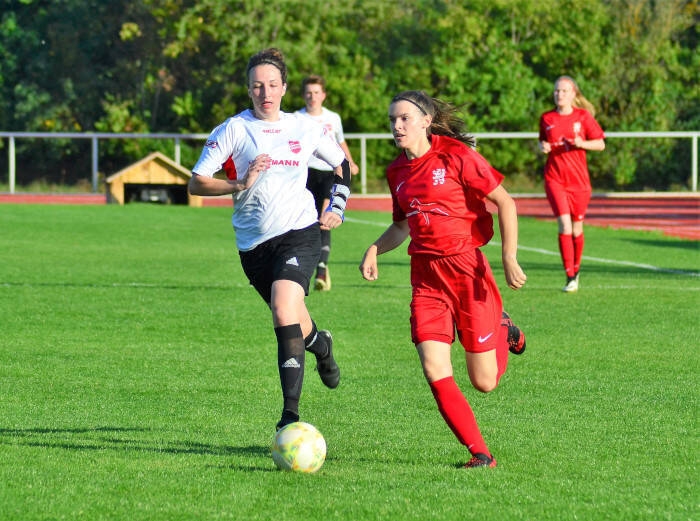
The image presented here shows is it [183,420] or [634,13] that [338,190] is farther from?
[634,13]

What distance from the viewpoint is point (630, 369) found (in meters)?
9.17

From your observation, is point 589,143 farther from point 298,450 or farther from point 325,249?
point 298,450

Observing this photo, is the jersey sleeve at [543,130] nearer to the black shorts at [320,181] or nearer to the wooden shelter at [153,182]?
the black shorts at [320,181]

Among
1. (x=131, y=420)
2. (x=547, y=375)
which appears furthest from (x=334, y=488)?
(x=547, y=375)

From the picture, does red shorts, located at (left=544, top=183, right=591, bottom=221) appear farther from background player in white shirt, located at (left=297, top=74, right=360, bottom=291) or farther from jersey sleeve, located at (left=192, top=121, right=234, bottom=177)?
jersey sleeve, located at (left=192, top=121, right=234, bottom=177)

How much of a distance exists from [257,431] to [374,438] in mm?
670

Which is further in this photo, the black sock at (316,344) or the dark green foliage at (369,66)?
the dark green foliage at (369,66)

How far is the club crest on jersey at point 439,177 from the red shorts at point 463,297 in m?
0.38

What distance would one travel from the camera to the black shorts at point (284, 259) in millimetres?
7223

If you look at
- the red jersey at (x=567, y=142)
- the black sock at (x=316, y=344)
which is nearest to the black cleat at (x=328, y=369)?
the black sock at (x=316, y=344)

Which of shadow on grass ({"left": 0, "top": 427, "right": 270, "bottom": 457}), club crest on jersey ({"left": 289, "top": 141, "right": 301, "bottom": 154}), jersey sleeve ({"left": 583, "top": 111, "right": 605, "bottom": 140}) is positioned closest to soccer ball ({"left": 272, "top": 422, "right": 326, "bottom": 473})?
shadow on grass ({"left": 0, "top": 427, "right": 270, "bottom": 457})

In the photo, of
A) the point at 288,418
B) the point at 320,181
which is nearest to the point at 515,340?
the point at 288,418

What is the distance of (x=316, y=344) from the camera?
7.84 meters

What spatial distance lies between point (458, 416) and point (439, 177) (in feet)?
4.00
